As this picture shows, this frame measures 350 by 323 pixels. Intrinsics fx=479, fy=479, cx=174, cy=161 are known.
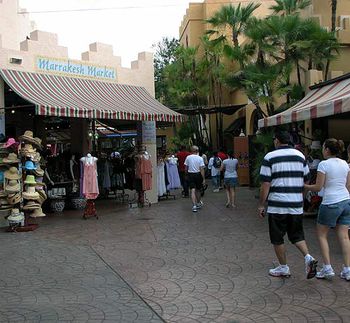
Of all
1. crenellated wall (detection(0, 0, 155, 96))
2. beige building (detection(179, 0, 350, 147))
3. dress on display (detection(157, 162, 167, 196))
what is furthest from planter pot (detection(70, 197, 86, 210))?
beige building (detection(179, 0, 350, 147))

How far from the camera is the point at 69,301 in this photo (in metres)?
5.25

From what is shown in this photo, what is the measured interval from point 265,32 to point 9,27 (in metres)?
9.96

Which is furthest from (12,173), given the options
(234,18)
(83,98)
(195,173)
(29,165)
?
(234,18)

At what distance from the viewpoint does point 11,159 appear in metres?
10.1

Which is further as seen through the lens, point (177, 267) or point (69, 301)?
point (177, 267)

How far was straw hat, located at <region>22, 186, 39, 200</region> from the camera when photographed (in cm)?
1015

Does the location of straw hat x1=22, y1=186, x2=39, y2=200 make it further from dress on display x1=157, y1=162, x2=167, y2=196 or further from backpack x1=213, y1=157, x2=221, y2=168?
backpack x1=213, y1=157, x2=221, y2=168

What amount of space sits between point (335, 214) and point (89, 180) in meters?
7.33

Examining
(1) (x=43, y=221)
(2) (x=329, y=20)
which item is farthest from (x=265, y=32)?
(1) (x=43, y=221)

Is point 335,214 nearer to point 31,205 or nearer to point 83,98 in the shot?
point 31,205

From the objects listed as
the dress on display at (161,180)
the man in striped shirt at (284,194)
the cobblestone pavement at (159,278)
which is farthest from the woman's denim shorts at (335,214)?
the dress on display at (161,180)

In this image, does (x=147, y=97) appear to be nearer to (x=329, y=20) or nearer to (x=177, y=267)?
(x=329, y=20)

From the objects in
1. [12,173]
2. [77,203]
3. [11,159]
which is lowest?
[77,203]

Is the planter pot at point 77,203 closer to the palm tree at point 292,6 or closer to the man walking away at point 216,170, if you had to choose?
the man walking away at point 216,170
